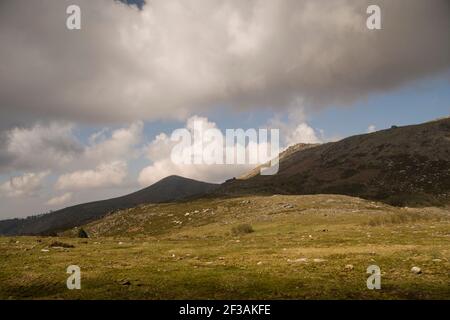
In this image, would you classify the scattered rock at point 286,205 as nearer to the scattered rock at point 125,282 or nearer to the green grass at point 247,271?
the green grass at point 247,271

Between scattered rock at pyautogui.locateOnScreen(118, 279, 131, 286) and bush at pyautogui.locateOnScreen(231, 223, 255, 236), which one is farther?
bush at pyautogui.locateOnScreen(231, 223, 255, 236)

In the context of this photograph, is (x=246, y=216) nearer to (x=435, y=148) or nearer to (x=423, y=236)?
(x=423, y=236)

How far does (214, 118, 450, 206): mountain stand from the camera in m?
128

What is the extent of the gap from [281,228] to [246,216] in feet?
67.2

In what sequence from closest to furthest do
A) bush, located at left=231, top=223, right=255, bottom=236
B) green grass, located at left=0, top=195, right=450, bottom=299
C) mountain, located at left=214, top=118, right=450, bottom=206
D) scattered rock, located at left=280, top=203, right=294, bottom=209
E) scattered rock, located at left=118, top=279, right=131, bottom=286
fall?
green grass, located at left=0, top=195, right=450, bottom=299 → scattered rock, located at left=118, top=279, right=131, bottom=286 → bush, located at left=231, top=223, right=255, bottom=236 → scattered rock, located at left=280, top=203, right=294, bottom=209 → mountain, located at left=214, top=118, right=450, bottom=206

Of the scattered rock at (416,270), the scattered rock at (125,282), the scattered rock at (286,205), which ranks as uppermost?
the scattered rock at (286,205)

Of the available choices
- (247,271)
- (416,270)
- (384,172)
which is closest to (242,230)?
(247,271)

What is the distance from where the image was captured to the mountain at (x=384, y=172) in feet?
421

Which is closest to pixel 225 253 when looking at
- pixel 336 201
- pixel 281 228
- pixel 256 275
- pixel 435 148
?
pixel 256 275

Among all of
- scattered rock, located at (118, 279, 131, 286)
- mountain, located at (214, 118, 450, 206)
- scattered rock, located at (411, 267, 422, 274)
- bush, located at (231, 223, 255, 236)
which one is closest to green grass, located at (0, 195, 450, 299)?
scattered rock, located at (118, 279, 131, 286)

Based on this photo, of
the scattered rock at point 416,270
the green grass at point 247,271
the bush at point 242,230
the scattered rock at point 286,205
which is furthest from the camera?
the scattered rock at point 286,205

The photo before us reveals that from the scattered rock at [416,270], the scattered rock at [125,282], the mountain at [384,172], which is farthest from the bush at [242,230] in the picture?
the mountain at [384,172]

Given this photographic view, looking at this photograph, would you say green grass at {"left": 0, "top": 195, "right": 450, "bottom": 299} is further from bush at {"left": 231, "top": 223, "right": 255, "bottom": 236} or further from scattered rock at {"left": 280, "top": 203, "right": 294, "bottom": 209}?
scattered rock at {"left": 280, "top": 203, "right": 294, "bottom": 209}
